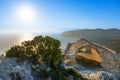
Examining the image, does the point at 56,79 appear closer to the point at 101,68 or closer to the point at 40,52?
the point at 40,52

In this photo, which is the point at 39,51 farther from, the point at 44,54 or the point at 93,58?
the point at 93,58

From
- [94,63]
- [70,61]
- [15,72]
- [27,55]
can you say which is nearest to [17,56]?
[27,55]

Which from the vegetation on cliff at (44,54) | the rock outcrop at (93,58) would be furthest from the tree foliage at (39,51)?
the rock outcrop at (93,58)

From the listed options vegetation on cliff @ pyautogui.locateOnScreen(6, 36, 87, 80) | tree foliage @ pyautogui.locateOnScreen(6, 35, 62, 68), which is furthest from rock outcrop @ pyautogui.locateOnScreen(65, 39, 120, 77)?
tree foliage @ pyautogui.locateOnScreen(6, 35, 62, 68)

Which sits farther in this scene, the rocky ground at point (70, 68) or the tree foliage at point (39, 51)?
the tree foliage at point (39, 51)

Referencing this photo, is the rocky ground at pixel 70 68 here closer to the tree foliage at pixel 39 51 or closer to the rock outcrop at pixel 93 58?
the rock outcrop at pixel 93 58

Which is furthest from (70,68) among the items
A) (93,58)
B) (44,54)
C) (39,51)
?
(93,58)

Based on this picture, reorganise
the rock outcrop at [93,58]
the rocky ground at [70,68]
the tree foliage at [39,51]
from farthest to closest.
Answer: the rock outcrop at [93,58]
the tree foliage at [39,51]
the rocky ground at [70,68]
